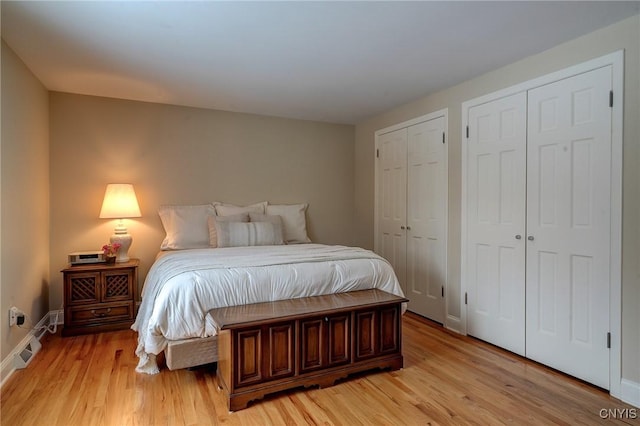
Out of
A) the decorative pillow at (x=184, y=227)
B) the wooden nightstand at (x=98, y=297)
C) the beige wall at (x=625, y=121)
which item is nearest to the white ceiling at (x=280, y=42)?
the beige wall at (x=625, y=121)

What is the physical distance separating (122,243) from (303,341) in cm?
226

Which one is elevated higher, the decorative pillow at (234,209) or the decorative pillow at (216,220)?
the decorative pillow at (234,209)

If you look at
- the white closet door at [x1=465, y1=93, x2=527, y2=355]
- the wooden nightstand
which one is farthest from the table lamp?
the white closet door at [x1=465, y1=93, x2=527, y2=355]

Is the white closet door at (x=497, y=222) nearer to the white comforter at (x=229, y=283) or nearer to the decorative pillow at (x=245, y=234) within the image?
the white comforter at (x=229, y=283)

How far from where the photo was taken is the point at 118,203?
3.50 metres

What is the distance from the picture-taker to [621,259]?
2172 millimetres

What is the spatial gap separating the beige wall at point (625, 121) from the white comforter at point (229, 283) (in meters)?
1.05

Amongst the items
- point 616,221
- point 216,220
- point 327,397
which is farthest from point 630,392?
point 216,220

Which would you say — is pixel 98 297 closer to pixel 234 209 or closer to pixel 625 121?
pixel 234 209

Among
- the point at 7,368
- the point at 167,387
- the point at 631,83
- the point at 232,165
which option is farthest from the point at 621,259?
the point at 7,368

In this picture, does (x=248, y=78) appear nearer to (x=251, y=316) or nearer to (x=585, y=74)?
(x=251, y=316)

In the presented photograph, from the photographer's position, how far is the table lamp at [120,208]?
347 centimetres

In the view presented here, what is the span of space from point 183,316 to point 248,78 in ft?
6.68

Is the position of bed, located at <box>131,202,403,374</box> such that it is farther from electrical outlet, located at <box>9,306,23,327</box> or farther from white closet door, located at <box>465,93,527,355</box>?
white closet door, located at <box>465,93,527,355</box>
